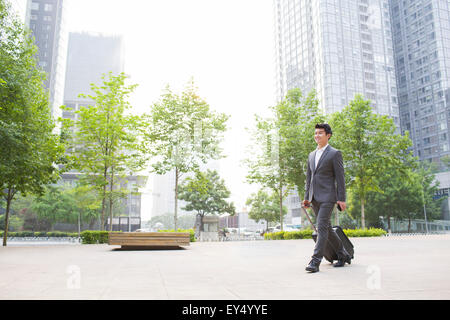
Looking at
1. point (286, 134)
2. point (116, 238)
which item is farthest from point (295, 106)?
point (116, 238)

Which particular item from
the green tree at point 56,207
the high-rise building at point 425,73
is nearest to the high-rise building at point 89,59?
the green tree at point 56,207

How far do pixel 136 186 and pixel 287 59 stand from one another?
92.9m

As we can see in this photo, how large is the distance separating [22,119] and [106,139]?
414cm

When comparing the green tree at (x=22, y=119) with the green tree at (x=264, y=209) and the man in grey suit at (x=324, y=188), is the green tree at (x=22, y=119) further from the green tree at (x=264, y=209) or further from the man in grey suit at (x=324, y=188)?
the green tree at (x=264, y=209)

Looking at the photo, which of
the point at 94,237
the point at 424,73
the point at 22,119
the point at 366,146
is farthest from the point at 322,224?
the point at 424,73

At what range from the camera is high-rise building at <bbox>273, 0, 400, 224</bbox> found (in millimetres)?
86125

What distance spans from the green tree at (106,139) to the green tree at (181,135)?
3.70 feet

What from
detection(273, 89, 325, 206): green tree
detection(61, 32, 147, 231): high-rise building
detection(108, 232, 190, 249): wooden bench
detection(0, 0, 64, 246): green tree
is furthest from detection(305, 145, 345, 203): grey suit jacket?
detection(61, 32, 147, 231): high-rise building

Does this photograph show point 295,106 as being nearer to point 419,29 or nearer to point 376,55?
point 376,55

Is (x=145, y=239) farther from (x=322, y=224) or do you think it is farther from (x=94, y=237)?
(x=322, y=224)

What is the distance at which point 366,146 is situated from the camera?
75.2 ft

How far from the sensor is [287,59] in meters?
104

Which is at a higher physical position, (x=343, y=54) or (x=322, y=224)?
(x=343, y=54)

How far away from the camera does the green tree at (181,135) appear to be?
1973 centimetres
